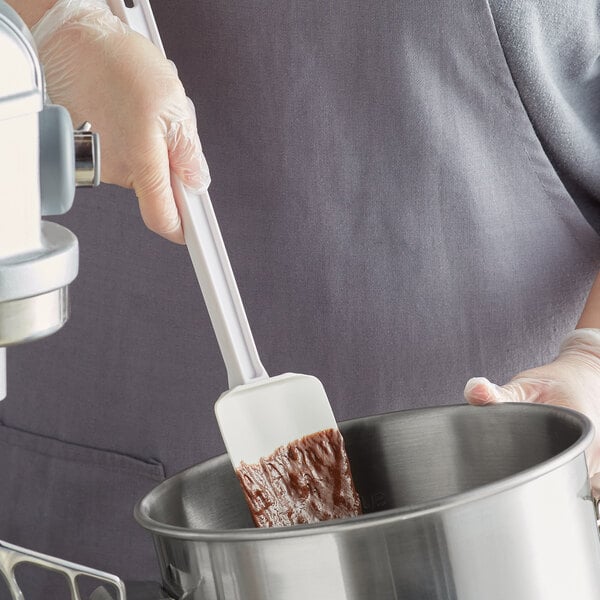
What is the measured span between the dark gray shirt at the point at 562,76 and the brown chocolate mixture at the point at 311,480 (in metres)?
0.48

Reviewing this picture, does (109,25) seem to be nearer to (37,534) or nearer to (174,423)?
(174,423)

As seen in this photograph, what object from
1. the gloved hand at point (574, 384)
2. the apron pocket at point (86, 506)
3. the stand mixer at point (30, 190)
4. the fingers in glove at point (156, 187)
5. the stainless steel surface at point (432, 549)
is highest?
the stand mixer at point (30, 190)

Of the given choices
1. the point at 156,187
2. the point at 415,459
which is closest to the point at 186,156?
the point at 156,187

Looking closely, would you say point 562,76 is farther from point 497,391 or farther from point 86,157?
point 86,157

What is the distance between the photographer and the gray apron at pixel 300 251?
0.96m

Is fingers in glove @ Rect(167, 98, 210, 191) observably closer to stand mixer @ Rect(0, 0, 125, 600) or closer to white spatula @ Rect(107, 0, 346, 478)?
white spatula @ Rect(107, 0, 346, 478)

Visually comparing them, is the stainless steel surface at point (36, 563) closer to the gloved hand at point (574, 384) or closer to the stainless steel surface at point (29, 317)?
the stainless steel surface at point (29, 317)

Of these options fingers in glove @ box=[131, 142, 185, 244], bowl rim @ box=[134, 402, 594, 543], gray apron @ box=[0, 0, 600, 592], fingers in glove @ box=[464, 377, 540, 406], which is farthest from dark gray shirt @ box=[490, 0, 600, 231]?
bowl rim @ box=[134, 402, 594, 543]

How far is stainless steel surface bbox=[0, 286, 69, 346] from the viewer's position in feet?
1.02

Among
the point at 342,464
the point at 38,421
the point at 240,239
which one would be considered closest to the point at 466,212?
the point at 240,239

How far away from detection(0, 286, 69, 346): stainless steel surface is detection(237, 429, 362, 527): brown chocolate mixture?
1.28 ft

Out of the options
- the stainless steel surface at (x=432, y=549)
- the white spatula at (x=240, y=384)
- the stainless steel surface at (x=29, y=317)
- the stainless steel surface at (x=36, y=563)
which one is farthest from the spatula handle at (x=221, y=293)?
the stainless steel surface at (x=29, y=317)

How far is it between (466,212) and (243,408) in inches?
16.1

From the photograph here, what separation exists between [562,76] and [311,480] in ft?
1.88
